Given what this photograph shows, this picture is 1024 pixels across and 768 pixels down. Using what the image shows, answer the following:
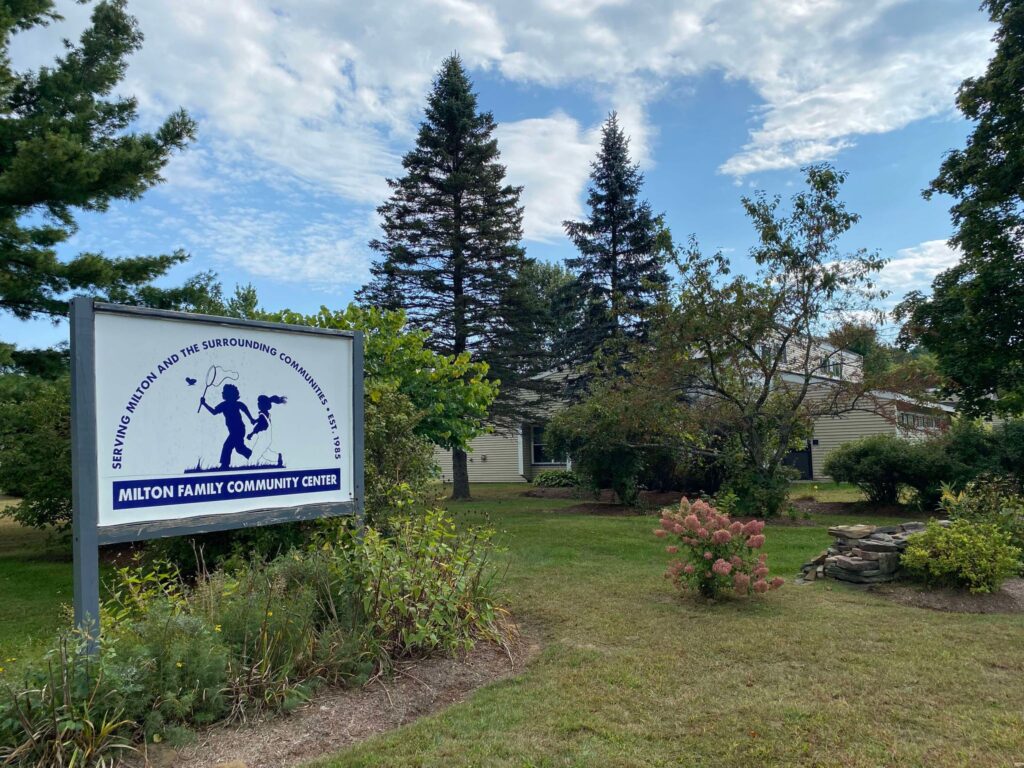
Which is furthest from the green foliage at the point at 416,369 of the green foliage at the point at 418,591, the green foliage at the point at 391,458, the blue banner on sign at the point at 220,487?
the green foliage at the point at 418,591

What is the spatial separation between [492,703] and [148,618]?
6.46 feet

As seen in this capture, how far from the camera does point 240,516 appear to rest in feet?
15.7

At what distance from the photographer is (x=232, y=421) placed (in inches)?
190

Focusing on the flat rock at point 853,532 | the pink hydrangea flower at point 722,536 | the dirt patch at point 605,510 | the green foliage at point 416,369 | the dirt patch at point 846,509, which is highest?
the green foliage at point 416,369

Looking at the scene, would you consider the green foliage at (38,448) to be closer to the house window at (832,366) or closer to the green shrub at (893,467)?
the house window at (832,366)

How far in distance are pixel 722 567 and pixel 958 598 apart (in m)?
2.42

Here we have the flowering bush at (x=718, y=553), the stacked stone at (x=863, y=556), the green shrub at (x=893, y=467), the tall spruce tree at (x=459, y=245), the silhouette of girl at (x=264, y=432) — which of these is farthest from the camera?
the tall spruce tree at (x=459, y=245)

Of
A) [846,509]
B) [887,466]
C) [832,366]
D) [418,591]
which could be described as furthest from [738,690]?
[846,509]

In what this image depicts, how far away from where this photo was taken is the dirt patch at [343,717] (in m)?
3.26

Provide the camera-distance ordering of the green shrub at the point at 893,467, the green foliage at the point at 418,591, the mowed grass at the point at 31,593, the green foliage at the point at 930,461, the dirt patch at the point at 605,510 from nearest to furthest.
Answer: the green foliage at the point at 418,591
the mowed grass at the point at 31,593
the green foliage at the point at 930,461
the green shrub at the point at 893,467
the dirt patch at the point at 605,510

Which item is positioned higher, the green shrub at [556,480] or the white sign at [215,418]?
the white sign at [215,418]

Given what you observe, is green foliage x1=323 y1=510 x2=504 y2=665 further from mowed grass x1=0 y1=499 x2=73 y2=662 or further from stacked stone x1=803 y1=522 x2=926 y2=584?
stacked stone x1=803 y1=522 x2=926 y2=584

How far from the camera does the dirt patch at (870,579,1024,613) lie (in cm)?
619

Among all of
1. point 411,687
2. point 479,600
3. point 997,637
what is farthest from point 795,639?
point 411,687
